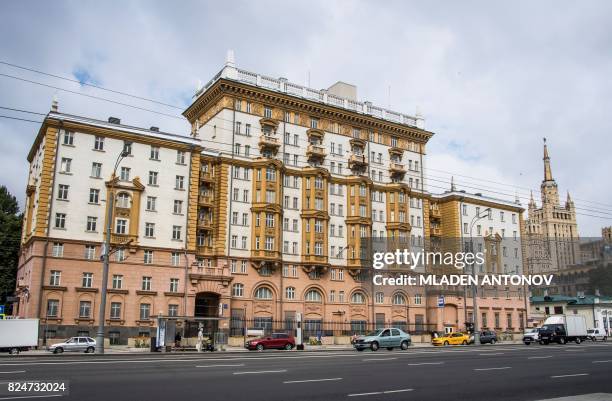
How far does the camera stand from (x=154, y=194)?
6031cm

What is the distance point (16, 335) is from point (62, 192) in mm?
20150

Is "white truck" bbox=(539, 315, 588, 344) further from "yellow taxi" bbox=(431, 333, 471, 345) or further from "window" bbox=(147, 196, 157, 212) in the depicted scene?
"window" bbox=(147, 196, 157, 212)

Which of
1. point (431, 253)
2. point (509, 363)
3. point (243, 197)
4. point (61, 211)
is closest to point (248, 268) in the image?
point (243, 197)

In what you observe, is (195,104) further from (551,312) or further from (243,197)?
(551,312)

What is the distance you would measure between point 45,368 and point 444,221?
235ft

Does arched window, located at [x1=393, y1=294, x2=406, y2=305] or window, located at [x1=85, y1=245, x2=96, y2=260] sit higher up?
window, located at [x1=85, y1=245, x2=96, y2=260]

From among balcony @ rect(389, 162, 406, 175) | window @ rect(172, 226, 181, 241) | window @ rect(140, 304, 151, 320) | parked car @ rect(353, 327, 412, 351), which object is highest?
balcony @ rect(389, 162, 406, 175)

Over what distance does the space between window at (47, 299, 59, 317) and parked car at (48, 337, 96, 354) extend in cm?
878

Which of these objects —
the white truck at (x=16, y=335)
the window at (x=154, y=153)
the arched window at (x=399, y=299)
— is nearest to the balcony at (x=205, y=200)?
the window at (x=154, y=153)

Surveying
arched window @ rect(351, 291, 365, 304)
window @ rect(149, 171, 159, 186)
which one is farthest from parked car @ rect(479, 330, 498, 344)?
window @ rect(149, 171, 159, 186)

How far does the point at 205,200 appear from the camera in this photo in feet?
215

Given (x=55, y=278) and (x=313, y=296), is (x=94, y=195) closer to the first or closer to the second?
(x=55, y=278)

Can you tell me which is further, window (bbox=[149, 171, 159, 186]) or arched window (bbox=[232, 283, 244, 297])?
arched window (bbox=[232, 283, 244, 297])

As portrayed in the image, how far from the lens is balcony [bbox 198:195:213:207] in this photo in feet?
213
